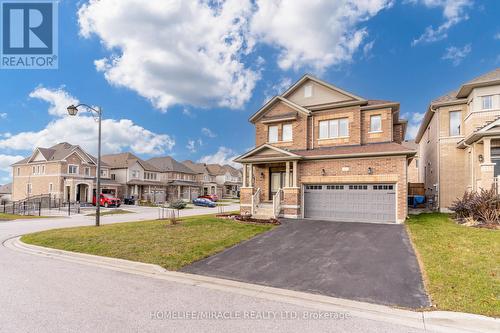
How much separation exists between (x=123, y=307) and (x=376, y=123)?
55.9 ft

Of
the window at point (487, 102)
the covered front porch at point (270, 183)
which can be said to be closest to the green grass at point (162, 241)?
the covered front porch at point (270, 183)

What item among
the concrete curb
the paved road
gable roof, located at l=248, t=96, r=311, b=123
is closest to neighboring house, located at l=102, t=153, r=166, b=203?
gable roof, located at l=248, t=96, r=311, b=123

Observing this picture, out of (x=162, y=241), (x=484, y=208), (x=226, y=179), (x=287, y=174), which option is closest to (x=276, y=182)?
(x=287, y=174)

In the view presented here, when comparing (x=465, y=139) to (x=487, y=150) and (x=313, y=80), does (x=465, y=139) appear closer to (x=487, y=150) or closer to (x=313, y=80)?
(x=487, y=150)

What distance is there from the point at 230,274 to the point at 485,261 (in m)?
6.80

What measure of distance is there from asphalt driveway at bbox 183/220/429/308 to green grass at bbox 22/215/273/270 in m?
0.64

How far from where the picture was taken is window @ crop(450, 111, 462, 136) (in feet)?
61.8

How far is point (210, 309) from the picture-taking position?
5090mm

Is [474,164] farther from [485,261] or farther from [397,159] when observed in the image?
[485,261]

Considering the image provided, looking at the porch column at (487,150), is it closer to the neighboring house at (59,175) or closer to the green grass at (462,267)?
the green grass at (462,267)

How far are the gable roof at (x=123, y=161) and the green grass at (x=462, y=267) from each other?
42.2m

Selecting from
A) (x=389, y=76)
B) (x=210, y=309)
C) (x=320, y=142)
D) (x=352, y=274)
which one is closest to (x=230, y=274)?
(x=210, y=309)

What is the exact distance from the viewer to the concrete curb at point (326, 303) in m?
4.55

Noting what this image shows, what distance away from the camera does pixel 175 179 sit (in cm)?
5156
